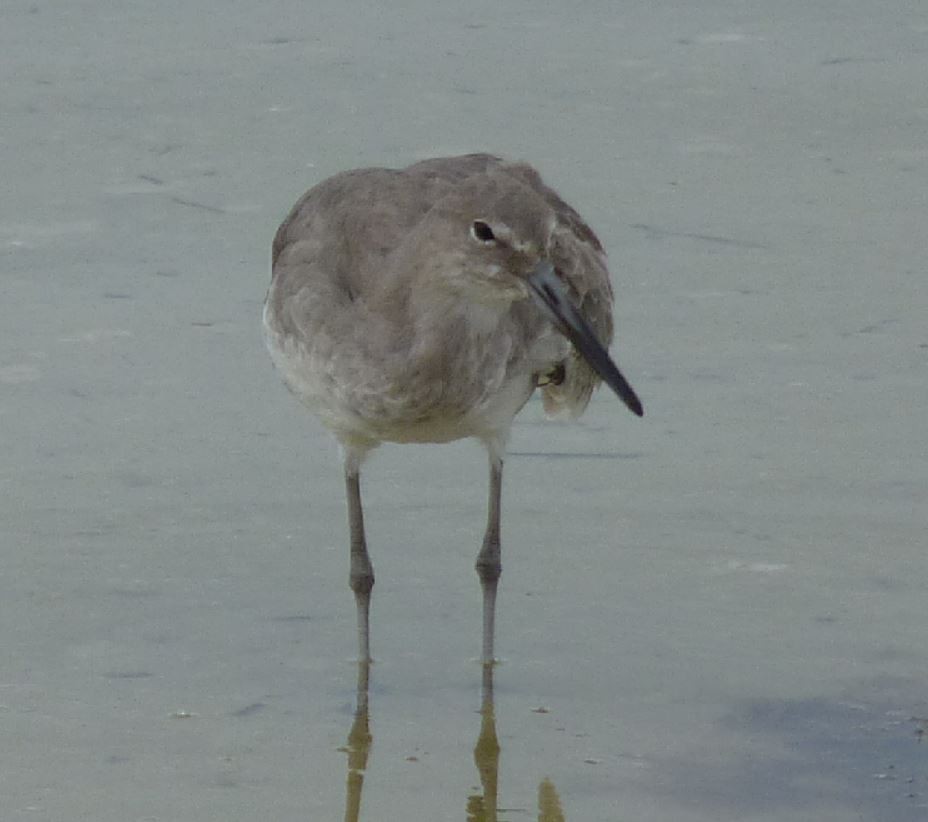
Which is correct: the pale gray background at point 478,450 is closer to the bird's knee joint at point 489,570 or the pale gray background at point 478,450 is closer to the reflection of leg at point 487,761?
the reflection of leg at point 487,761

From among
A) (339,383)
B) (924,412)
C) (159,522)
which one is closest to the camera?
Result: (339,383)

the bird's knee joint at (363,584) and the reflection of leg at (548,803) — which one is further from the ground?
the bird's knee joint at (363,584)

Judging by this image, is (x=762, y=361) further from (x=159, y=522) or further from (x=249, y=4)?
(x=249, y=4)

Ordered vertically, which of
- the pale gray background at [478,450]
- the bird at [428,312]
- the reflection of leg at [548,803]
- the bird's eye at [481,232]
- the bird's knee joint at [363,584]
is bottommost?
the pale gray background at [478,450]

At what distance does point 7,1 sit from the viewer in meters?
10.6

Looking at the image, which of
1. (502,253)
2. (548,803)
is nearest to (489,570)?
(548,803)

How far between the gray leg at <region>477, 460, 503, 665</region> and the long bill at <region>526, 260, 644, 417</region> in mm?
713

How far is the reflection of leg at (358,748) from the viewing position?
16.8 feet

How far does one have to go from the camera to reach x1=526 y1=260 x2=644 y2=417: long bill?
17.2ft

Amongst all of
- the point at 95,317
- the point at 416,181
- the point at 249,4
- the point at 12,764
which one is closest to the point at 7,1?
the point at 249,4

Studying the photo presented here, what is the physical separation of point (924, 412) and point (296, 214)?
2157mm

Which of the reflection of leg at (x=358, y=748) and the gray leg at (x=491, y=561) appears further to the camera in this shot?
the gray leg at (x=491, y=561)

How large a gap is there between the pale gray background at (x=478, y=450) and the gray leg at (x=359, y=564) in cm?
9

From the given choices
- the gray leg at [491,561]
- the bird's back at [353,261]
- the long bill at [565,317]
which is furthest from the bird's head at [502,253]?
the gray leg at [491,561]
